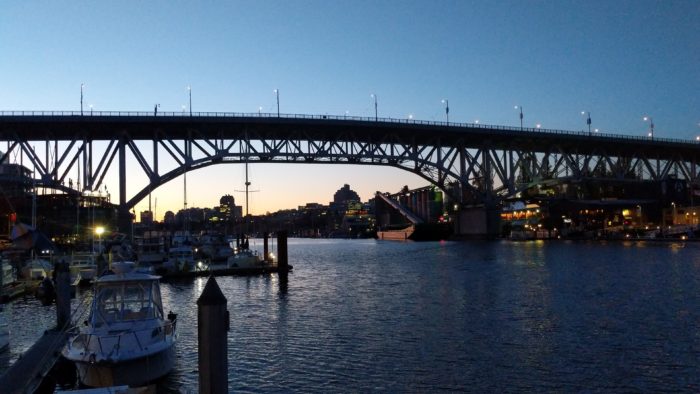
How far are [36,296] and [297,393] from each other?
31154 millimetres

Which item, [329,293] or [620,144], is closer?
[329,293]

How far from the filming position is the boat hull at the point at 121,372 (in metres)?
18.9

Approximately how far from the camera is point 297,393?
19938mm

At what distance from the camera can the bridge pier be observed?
5133 inches

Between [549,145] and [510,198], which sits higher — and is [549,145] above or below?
above

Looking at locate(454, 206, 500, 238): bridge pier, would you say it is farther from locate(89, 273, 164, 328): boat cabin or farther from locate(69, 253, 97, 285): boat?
locate(89, 273, 164, 328): boat cabin

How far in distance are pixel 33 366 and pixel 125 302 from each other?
11.7 feet

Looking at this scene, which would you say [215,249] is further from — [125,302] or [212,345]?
[212,345]

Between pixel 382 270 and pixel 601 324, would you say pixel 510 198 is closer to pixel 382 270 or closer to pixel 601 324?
pixel 382 270

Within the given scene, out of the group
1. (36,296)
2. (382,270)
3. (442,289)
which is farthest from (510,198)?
(36,296)

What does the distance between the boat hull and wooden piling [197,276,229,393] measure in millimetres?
8022

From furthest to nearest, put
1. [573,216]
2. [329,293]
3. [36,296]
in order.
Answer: [573,216] → [329,293] → [36,296]

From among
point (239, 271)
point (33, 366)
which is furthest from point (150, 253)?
point (33, 366)

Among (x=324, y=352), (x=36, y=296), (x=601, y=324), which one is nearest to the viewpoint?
(x=324, y=352)
